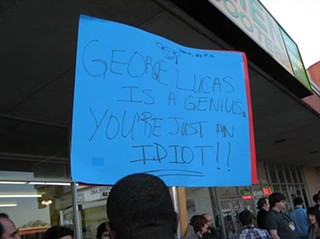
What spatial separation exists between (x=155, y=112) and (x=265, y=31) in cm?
450

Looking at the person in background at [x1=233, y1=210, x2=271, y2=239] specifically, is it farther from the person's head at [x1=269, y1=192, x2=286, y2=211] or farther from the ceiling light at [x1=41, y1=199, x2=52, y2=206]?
the ceiling light at [x1=41, y1=199, x2=52, y2=206]

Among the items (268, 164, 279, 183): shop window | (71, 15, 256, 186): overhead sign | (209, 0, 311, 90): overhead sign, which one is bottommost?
(71, 15, 256, 186): overhead sign

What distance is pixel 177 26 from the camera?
427 centimetres

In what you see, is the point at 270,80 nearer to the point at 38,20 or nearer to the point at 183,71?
the point at 38,20

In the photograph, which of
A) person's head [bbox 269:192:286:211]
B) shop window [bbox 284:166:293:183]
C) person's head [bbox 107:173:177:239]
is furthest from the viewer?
shop window [bbox 284:166:293:183]

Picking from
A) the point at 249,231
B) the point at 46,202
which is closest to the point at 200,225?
the point at 249,231

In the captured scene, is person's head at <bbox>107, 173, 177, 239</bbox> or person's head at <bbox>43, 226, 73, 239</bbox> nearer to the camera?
person's head at <bbox>107, 173, 177, 239</bbox>

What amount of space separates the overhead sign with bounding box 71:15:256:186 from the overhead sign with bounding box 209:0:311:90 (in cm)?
201

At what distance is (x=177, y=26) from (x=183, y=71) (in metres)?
2.14

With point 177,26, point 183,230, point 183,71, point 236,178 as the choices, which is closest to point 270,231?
point 183,230

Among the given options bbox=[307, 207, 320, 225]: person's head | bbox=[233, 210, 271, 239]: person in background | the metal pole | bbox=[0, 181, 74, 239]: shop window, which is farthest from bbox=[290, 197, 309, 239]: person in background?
bbox=[0, 181, 74, 239]: shop window

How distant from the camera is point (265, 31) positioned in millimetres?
5988

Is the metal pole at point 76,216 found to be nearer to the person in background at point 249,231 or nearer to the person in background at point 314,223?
the person in background at point 249,231

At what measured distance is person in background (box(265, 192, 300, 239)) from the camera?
5340 millimetres
